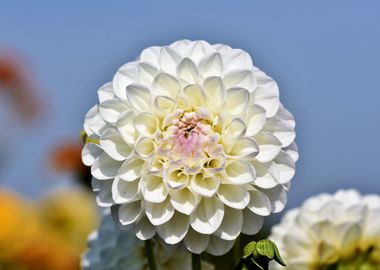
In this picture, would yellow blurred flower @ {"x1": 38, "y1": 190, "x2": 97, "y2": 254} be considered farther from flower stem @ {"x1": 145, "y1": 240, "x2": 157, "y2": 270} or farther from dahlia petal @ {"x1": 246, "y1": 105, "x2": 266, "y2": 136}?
dahlia petal @ {"x1": 246, "y1": 105, "x2": 266, "y2": 136}

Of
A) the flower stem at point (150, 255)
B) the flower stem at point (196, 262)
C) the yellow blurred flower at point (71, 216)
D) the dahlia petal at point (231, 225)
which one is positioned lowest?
the yellow blurred flower at point (71, 216)

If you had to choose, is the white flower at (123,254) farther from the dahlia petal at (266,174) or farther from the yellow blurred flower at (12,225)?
the yellow blurred flower at (12,225)

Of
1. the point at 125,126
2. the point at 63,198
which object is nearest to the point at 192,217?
the point at 125,126

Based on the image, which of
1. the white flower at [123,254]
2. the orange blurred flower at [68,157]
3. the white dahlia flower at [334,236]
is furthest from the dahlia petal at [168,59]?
the orange blurred flower at [68,157]

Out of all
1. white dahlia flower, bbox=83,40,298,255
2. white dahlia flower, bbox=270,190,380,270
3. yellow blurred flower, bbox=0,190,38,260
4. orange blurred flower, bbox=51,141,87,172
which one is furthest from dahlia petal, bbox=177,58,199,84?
orange blurred flower, bbox=51,141,87,172

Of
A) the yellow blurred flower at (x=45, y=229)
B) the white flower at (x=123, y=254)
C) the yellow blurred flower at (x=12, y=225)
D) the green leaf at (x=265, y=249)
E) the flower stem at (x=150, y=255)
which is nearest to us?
the green leaf at (x=265, y=249)

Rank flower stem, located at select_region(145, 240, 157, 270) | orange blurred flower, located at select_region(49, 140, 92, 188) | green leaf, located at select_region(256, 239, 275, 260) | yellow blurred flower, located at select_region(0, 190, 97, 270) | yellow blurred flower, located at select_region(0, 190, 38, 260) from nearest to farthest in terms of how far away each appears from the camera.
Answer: green leaf, located at select_region(256, 239, 275, 260) → flower stem, located at select_region(145, 240, 157, 270) → yellow blurred flower, located at select_region(0, 190, 97, 270) → yellow blurred flower, located at select_region(0, 190, 38, 260) → orange blurred flower, located at select_region(49, 140, 92, 188)

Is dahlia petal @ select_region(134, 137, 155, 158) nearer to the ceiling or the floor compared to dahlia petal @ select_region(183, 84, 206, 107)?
nearer to the floor
